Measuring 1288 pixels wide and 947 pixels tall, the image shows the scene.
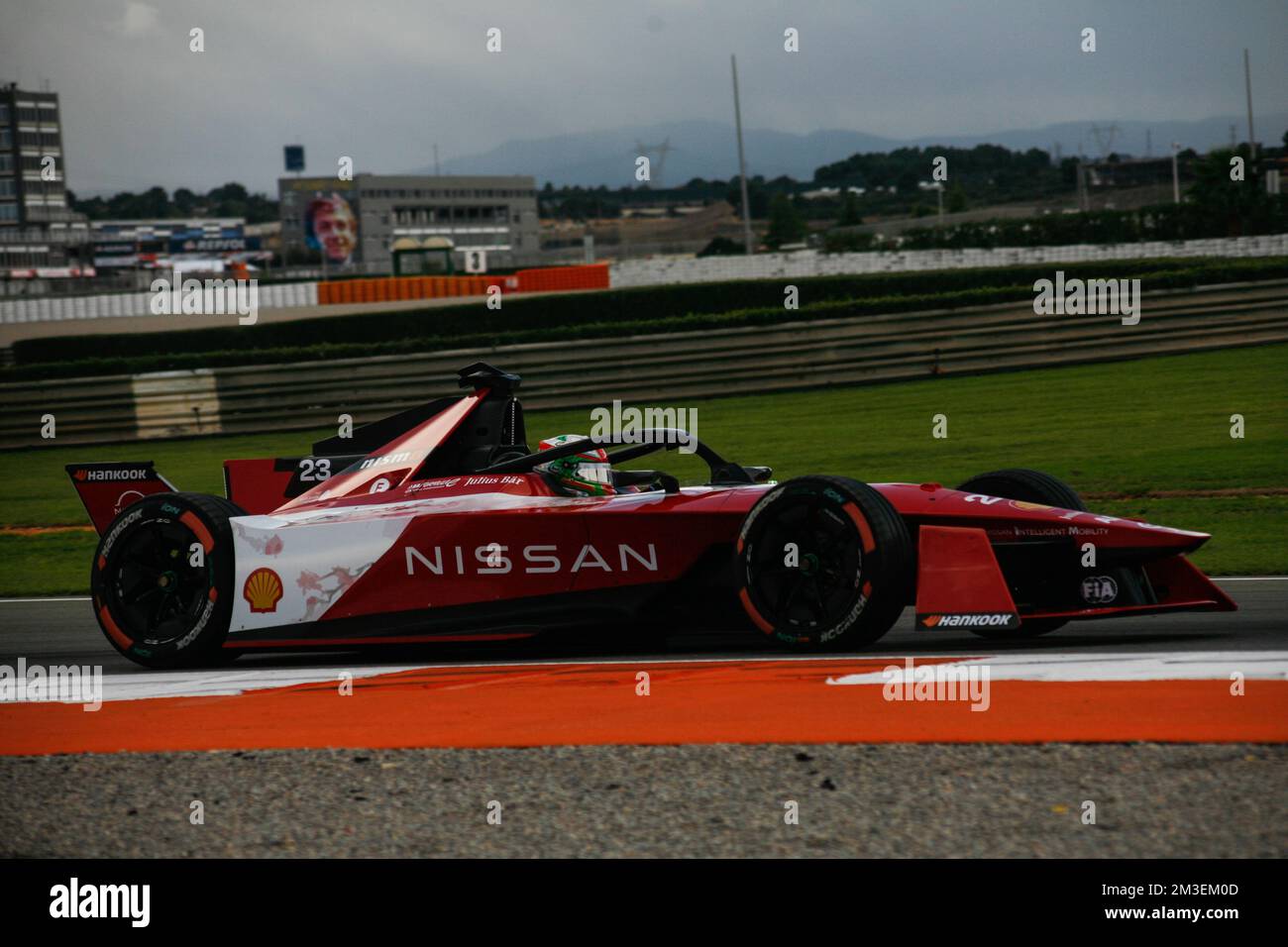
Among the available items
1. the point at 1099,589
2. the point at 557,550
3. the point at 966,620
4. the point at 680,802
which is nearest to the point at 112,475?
the point at 557,550

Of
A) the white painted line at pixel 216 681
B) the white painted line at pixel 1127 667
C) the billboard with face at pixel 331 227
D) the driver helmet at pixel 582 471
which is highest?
the billboard with face at pixel 331 227

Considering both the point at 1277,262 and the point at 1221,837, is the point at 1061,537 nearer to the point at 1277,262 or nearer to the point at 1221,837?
the point at 1221,837

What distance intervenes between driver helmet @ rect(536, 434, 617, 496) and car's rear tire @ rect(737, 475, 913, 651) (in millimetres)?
1346

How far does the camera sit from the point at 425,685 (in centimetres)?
629

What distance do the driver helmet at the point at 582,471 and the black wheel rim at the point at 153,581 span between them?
1.90m

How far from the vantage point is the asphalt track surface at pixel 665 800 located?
155 inches

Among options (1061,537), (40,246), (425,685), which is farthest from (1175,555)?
(40,246)

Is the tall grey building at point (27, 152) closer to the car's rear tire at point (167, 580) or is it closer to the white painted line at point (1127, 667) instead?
the car's rear tire at point (167, 580)

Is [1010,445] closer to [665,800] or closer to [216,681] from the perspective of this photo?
[216,681]

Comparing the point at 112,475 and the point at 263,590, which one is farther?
the point at 112,475

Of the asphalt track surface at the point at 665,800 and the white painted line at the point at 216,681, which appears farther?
the white painted line at the point at 216,681

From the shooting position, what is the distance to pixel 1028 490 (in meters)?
7.06

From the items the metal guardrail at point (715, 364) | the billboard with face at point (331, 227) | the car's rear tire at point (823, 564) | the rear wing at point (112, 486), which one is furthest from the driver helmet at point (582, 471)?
the billboard with face at point (331, 227)

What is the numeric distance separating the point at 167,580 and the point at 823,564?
3.48 metres
